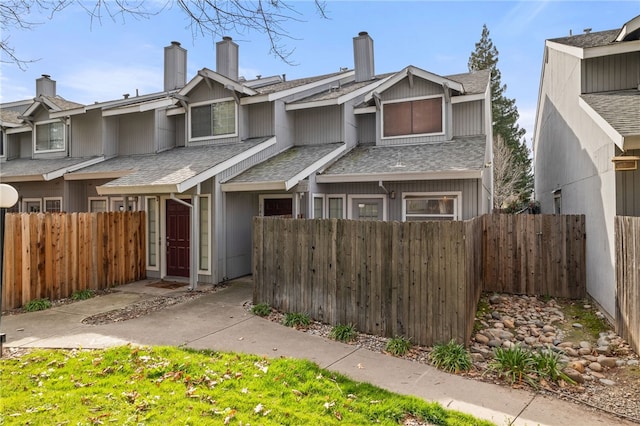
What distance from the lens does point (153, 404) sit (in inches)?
156

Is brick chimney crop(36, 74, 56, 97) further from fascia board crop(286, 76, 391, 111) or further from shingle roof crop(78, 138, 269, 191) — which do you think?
fascia board crop(286, 76, 391, 111)

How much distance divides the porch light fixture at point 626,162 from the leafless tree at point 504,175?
72.0ft

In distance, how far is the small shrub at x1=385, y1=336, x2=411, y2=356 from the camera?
5.73m

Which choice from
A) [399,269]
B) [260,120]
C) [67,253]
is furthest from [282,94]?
A: [399,269]

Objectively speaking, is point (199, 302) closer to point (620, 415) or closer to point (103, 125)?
point (620, 415)

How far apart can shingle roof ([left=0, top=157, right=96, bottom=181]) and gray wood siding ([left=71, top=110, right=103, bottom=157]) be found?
49cm

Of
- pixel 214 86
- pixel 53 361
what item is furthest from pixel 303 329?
pixel 214 86

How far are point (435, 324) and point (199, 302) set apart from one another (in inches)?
209

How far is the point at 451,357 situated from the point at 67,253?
8.91m

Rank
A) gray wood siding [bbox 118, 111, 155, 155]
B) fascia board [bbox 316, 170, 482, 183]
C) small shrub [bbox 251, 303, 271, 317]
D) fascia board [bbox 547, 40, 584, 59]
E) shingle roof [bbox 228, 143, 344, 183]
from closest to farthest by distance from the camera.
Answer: small shrub [bbox 251, 303, 271, 317], fascia board [bbox 547, 40, 584, 59], fascia board [bbox 316, 170, 482, 183], shingle roof [bbox 228, 143, 344, 183], gray wood siding [bbox 118, 111, 155, 155]

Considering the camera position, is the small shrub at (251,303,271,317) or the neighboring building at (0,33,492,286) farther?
the neighboring building at (0,33,492,286)

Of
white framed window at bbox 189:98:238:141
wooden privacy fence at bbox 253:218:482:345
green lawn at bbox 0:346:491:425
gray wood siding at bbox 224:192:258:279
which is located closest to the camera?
green lawn at bbox 0:346:491:425

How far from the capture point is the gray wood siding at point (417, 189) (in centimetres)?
1045

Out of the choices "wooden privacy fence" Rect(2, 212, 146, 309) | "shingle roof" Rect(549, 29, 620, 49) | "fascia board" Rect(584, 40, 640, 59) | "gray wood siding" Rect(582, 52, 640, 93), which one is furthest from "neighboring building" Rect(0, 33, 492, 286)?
"fascia board" Rect(584, 40, 640, 59)
